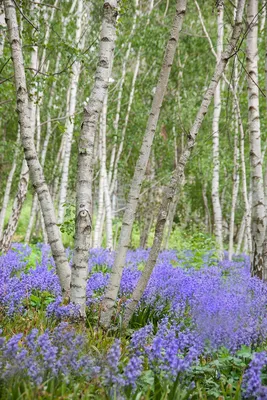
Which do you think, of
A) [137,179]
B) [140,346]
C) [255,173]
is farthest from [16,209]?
[140,346]

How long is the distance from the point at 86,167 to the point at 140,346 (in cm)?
A: 159

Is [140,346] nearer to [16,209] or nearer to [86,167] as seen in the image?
[86,167]

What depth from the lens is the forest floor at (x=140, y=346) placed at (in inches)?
95.5

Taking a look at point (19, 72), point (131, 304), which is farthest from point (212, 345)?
point (19, 72)

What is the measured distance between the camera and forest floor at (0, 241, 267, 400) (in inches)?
95.5

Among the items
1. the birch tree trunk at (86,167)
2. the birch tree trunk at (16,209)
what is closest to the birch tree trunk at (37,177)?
the birch tree trunk at (86,167)

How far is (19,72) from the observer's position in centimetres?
414

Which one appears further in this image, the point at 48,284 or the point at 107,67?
the point at 48,284

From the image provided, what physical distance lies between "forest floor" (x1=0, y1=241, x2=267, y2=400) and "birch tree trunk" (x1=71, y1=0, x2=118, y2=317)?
28cm

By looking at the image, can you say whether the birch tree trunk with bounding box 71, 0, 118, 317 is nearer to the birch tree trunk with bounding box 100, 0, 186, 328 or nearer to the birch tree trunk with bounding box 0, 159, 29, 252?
the birch tree trunk with bounding box 100, 0, 186, 328

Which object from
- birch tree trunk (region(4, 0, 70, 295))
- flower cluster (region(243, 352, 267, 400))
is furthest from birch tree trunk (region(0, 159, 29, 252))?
flower cluster (region(243, 352, 267, 400))

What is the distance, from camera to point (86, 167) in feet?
12.2

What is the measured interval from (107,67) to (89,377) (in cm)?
259

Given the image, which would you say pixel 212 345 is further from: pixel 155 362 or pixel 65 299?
pixel 65 299
